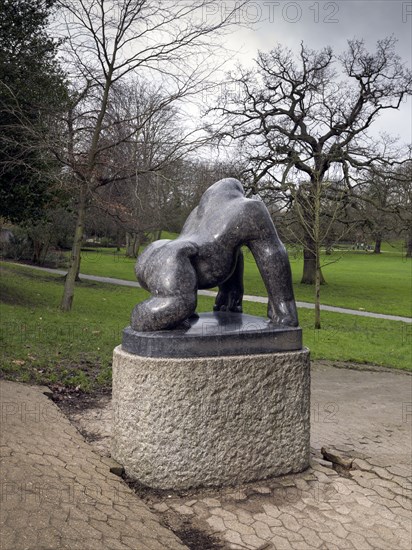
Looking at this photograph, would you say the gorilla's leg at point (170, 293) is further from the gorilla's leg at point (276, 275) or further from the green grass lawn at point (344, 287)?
the green grass lawn at point (344, 287)

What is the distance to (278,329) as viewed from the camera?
4.73 meters

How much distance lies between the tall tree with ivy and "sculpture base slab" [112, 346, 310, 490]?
9.27 meters

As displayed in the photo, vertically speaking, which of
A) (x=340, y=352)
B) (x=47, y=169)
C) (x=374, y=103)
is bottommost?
(x=340, y=352)

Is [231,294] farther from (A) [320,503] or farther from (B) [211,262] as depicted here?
(A) [320,503]

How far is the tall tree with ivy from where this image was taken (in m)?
12.8

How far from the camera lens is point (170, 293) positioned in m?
4.50

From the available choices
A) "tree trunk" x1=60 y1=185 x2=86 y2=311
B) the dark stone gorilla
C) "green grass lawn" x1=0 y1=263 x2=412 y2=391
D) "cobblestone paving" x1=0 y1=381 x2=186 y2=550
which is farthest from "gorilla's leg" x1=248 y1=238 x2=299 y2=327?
"tree trunk" x1=60 y1=185 x2=86 y2=311

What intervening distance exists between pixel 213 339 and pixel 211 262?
28.7 inches

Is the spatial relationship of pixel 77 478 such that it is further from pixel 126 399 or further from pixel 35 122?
pixel 35 122

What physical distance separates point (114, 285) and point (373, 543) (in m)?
21.1

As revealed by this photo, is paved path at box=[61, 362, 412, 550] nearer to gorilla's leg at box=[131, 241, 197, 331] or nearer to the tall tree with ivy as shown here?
gorilla's leg at box=[131, 241, 197, 331]

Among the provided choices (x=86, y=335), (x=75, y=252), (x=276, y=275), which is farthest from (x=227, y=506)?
(x=75, y=252)

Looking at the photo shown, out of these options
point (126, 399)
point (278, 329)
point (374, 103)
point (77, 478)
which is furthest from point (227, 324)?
point (374, 103)

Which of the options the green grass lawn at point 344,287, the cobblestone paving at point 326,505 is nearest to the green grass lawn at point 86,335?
the green grass lawn at point 344,287
